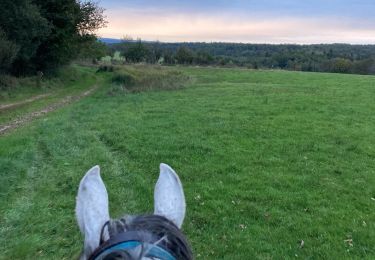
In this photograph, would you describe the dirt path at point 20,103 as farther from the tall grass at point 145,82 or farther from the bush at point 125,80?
the bush at point 125,80

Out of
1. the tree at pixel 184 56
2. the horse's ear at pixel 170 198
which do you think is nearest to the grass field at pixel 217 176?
the horse's ear at pixel 170 198

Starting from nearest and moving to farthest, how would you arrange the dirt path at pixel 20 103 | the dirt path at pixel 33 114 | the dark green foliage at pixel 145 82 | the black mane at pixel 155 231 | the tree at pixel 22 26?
1. the black mane at pixel 155 231
2. the dirt path at pixel 33 114
3. the dirt path at pixel 20 103
4. the tree at pixel 22 26
5. the dark green foliage at pixel 145 82

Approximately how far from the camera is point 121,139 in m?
12.2

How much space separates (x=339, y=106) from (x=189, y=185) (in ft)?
43.4

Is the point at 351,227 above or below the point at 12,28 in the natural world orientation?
below

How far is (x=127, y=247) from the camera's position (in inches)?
51.4

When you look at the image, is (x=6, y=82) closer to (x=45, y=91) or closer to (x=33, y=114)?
(x=45, y=91)

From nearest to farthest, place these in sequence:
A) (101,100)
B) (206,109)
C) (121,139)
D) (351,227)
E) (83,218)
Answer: (83,218)
(351,227)
(121,139)
(206,109)
(101,100)

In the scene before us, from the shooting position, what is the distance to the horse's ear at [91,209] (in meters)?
1.45

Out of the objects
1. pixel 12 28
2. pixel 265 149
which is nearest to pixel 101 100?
pixel 12 28

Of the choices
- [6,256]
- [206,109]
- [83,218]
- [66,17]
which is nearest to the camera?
[83,218]

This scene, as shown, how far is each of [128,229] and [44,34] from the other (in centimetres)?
2929

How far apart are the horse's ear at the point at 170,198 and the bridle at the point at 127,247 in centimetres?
31

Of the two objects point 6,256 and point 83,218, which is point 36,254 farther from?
point 83,218
